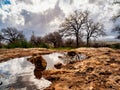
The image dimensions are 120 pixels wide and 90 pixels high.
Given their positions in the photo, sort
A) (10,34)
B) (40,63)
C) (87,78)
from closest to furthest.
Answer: (87,78) < (40,63) < (10,34)

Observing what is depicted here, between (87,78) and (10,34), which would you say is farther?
(10,34)

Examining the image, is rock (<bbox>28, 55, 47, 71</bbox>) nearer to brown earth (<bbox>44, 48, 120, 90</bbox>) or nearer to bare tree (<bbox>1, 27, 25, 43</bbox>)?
brown earth (<bbox>44, 48, 120, 90</bbox>)

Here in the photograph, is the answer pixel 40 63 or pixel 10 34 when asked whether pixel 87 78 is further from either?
pixel 10 34

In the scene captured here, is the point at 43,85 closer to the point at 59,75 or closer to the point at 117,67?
the point at 59,75

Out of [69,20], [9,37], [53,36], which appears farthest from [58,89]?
[53,36]

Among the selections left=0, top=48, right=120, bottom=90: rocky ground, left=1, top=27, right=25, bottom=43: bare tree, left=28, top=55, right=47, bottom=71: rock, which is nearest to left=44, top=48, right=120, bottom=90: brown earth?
left=0, top=48, right=120, bottom=90: rocky ground

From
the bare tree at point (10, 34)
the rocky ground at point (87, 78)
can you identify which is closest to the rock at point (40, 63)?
the rocky ground at point (87, 78)

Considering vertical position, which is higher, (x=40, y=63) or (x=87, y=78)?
(x=40, y=63)

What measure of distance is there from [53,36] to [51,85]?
78.4m

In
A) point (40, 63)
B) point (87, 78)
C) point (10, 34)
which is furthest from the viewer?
point (10, 34)

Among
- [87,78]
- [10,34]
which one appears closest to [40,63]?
[87,78]

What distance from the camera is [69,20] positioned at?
55.7 meters

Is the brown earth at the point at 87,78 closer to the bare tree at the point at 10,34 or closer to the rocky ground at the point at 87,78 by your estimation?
the rocky ground at the point at 87,78

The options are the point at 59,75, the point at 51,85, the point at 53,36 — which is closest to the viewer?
the point at 51,85
